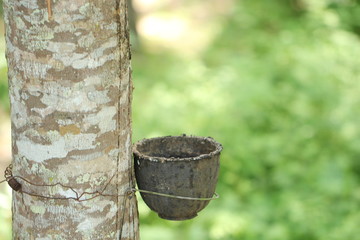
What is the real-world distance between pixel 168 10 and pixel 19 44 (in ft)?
31.7

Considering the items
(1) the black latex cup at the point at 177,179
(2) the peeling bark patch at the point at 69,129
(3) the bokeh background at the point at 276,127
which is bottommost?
(3) the bokeh background at the point at 276,127

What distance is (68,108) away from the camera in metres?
1.68

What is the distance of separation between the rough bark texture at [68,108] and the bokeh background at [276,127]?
1.78 metres

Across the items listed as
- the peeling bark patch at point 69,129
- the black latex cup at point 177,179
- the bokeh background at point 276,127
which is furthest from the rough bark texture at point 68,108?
the bokeh background at point 276,127

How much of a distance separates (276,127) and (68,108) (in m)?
3.89

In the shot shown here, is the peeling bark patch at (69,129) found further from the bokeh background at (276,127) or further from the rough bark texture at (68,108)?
the bokeh background at (276,127)

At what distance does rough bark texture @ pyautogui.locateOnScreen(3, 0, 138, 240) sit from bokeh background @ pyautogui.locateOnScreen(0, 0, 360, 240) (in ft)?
5.85

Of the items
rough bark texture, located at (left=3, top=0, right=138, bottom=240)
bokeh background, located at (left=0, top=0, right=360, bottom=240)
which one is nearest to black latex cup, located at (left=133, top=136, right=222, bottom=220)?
rough bark texture, located at (left=3, top=0, right=138, bottom=240)

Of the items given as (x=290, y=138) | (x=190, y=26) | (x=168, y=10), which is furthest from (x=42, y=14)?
(x=168, y=10)

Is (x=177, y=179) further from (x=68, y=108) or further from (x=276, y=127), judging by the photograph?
(x=276, y=127)

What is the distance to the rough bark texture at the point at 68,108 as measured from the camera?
1648 millimetres

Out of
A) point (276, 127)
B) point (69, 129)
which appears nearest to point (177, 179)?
point (69, 129)

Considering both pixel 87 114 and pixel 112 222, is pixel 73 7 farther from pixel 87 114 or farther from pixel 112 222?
pixel 112 222

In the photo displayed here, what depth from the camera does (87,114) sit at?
1.71 metres
